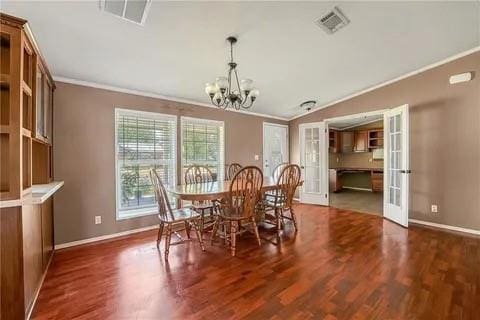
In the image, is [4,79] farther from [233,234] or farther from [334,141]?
[334,141]

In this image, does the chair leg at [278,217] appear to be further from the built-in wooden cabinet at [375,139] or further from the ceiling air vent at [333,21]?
the built-in wooden cabinet at [375,139]

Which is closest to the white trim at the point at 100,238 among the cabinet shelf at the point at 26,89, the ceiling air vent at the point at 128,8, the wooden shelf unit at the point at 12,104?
the wooden shelf unit at the point at 12,104

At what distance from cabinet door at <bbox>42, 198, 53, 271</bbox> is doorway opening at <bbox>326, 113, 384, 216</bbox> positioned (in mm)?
6691

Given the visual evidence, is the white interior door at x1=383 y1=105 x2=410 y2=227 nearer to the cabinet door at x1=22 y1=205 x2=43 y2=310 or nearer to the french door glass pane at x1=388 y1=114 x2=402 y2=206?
the french door glass pane at x1=388 y1=114 x2=402 y2=206

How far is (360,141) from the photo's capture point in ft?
26.3

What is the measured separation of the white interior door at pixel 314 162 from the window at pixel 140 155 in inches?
126

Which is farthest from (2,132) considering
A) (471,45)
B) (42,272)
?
(471,45)

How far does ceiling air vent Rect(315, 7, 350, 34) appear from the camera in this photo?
7.94ft

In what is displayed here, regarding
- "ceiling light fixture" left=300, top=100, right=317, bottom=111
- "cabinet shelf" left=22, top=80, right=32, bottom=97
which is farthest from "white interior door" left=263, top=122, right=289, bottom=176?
"cabinet shelf" left=22, top=80, right=32, bottom=97

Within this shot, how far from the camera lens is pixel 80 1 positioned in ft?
6.32

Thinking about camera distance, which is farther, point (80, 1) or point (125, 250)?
point (125, 250)

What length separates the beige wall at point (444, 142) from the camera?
11.6ft

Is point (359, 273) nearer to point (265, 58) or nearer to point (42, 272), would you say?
point (265, 58)

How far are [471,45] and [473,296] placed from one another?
330cm
